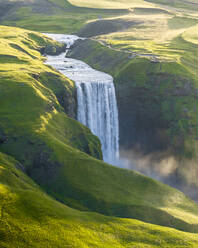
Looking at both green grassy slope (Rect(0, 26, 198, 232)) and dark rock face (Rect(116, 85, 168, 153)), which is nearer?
green grassy slope (Rect(0, 26, 198, 232))

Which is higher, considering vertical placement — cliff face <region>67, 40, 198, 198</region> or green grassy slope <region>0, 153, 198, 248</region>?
green grassy slope <region>0, 153, 198, 248</region>

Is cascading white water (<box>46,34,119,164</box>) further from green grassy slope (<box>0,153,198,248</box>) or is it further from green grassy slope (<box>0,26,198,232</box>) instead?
green grassy slope (<box>0,153,198,248</box>)

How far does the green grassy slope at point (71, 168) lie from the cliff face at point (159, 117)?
25659 mm

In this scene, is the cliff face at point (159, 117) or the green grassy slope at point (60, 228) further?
the cliff face at point (159, 117)

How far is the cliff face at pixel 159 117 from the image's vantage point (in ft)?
273

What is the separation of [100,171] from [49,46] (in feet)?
298

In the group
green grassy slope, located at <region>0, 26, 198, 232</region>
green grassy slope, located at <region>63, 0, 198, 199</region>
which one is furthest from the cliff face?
green grassy slope, located at <region>0, 26, 198, 232</region>

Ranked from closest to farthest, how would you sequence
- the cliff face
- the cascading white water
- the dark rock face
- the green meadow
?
the green meadow
the cascading white water
the cliff face
the dark rock face

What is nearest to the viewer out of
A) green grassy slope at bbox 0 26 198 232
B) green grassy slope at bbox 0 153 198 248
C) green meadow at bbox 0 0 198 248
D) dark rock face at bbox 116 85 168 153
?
green grassy slope at bbox 0 153 198 248

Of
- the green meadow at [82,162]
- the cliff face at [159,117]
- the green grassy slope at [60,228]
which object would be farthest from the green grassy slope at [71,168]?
the cliff face at [159,117]

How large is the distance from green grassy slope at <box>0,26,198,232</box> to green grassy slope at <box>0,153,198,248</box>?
8143mm

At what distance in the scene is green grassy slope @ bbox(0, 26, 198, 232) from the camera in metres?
45.5

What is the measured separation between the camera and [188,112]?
8625cm

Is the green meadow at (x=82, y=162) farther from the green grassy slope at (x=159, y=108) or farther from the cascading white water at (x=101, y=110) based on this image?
the cascading white water at (x=101, y=110)
